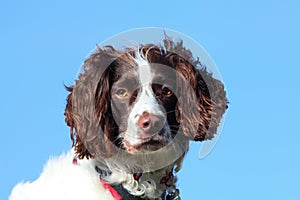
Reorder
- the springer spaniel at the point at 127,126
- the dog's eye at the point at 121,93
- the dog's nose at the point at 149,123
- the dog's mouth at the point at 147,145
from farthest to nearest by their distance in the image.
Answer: the dog's eye at the point at 121,93, the springer spaniel at the point at 127,126, the dog's mouth at the point at 147,145, the dog's nose at the point at 149,123

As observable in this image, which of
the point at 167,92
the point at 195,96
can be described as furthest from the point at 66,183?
the point at 195,96

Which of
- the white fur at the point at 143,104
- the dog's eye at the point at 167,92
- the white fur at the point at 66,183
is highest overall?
the dog's eye at the point at 167,92

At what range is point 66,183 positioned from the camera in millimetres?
8789

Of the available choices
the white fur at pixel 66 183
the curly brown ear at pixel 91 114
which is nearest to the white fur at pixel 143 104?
the curly brown ear at pixel 91 114

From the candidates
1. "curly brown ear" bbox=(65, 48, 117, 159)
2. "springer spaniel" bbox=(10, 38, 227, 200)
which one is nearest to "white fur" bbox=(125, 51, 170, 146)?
"springer spaniel" bbox=(10, 38, 227, 200)

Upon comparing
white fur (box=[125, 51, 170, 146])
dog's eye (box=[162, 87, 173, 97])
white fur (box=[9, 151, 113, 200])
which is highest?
dog's eye (box=[162, 87, 173, 97])

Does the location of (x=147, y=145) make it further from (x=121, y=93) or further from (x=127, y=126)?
(x=121, y=93)

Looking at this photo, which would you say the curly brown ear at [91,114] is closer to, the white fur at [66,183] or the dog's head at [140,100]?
the dog's head at [140,100]

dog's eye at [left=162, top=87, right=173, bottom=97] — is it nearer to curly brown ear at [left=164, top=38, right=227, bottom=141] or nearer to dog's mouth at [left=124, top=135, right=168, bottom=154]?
curly brown ear at [left=164, top=38, right=227, bottom=141]

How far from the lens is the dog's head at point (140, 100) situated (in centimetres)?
846

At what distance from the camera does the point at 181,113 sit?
8.86 m

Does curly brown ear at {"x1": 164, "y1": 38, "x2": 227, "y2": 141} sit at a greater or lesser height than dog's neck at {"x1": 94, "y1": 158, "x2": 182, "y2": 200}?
greater

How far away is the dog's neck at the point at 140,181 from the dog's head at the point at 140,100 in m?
0.23

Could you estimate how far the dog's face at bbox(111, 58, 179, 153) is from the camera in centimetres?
829
